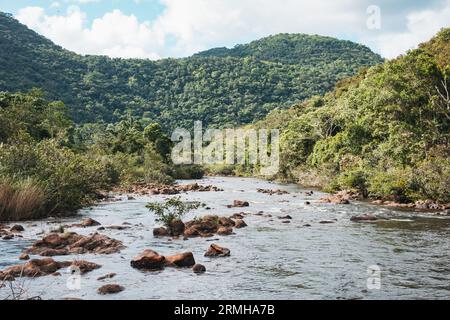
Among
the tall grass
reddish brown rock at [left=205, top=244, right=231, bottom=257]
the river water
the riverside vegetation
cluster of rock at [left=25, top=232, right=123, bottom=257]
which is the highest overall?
the riverside vegetation

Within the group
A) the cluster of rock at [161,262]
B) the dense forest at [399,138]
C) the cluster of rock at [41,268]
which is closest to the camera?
the cluster of rock at [41,268]

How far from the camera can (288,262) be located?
15.3 m

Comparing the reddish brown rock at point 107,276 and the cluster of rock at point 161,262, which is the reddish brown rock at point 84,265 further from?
the cluster of rock at point 161,262

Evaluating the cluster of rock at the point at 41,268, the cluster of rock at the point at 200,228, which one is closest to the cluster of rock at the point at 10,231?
the cluster of rock at the point at 41,268

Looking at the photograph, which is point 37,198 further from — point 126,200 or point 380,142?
point 380,142

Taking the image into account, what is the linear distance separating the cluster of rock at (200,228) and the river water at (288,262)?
26.7 inches

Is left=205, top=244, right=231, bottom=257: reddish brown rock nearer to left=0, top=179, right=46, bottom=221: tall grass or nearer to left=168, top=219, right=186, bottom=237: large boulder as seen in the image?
left=168, top=219, right=186, bottom=237: large boulder

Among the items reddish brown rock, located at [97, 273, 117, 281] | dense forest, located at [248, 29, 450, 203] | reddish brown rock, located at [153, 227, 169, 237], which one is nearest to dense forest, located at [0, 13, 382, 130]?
dense forest, located at [248, 29, 450, 203]

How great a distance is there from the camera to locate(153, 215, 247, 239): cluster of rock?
797 inches

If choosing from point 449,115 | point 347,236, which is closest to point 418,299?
point 347,236

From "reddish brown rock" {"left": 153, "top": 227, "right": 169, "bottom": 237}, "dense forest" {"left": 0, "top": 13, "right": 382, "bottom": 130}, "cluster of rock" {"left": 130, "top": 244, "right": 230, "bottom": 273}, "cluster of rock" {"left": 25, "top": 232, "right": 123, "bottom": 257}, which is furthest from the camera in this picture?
"dense forest" {"left": 0, "top": 13, "right": 382, "bottom": 130}

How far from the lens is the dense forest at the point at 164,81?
360ft

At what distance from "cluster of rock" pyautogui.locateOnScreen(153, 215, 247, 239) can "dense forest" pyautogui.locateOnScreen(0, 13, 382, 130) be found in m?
82.3

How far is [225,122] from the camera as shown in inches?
5310
